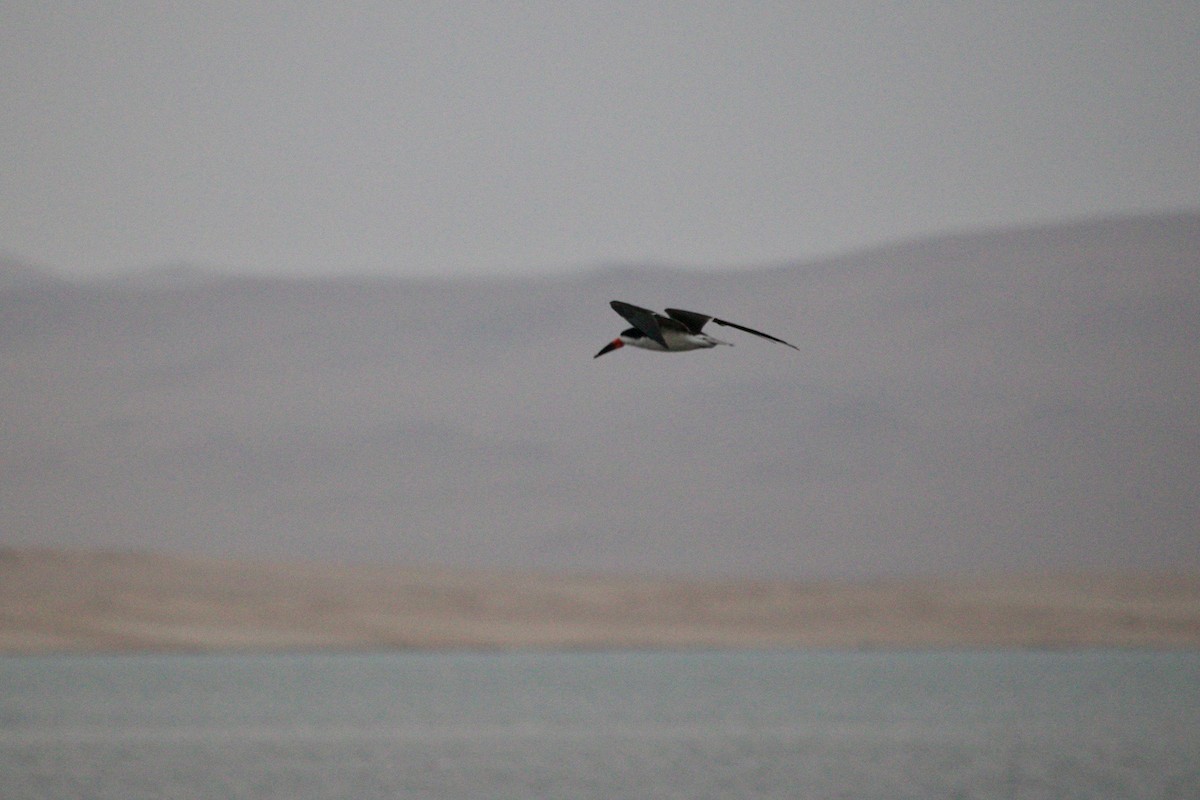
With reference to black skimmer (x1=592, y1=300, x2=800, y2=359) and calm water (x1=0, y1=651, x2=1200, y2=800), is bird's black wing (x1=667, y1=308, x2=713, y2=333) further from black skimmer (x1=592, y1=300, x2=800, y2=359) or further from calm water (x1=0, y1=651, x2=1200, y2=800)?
calm water (x1=0, y1=651, x2=1200, y2=800)

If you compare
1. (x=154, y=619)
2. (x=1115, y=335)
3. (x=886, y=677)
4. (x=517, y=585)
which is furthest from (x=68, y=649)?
(x=1115, y=335)

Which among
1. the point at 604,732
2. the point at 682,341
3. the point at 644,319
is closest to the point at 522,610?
the point at 604,732

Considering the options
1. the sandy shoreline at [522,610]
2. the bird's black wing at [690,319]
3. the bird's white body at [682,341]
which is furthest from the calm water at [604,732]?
the bird's black wing at [690,319]

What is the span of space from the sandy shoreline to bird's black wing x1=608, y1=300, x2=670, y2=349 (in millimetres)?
74773

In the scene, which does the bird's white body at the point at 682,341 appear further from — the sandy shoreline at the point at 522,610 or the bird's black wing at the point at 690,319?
the sandy shoreline at the point at 522,610

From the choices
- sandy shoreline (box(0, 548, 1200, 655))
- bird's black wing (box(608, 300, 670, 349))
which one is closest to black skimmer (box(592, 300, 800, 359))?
bird's black wing (box(608, 300, 670, 349))

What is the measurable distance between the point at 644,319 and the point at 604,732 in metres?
31.8

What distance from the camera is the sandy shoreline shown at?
90312 mm

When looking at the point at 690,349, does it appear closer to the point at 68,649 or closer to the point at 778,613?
the point at 68,649

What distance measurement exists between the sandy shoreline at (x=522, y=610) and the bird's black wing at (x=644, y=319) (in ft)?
245

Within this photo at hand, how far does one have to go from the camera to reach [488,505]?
16838 cm

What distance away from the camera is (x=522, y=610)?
331 ft

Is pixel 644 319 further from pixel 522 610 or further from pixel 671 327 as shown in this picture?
pixel 522 610

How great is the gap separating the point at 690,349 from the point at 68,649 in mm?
75219
